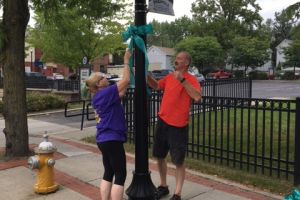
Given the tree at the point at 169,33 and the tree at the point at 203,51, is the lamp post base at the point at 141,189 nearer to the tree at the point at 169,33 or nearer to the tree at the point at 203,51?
the tree at the point at 203,51

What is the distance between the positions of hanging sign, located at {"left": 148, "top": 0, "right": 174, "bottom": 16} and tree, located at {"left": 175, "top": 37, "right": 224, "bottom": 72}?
46.9m

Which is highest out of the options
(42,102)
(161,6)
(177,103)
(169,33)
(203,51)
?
(169,33)

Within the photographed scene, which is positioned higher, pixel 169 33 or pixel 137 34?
pixel 169 33

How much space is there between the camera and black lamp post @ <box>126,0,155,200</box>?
13.9 ft

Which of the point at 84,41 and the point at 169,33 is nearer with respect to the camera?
the point at 84,41

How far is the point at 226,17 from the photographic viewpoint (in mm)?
62562

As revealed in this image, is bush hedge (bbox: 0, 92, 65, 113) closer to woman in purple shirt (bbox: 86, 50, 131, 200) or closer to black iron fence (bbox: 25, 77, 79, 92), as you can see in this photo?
black iron fence (bbox: 25, 77, 79, 92)

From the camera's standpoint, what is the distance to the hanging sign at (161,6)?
4.32 m

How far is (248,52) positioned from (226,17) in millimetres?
12321

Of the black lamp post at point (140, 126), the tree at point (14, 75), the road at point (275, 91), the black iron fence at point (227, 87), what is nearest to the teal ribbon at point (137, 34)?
the black lamp post at point (140, 126)

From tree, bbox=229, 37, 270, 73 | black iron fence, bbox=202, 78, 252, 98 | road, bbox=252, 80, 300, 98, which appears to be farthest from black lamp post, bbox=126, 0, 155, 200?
tree, bbox=229, 37, 270, 73

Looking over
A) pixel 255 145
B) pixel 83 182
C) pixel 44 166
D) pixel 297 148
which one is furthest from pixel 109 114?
pixel 255 145

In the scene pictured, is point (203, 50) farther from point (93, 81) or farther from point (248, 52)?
point (93, 81)

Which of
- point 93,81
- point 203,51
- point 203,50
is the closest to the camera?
point 93,81
